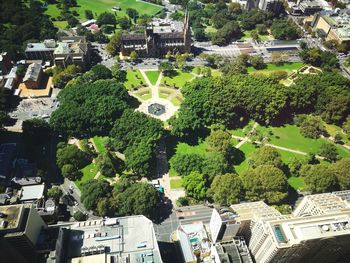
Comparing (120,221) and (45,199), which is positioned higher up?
(120,221)

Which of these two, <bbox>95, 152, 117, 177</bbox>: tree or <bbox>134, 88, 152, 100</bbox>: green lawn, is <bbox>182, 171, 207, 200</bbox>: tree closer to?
<bbox>95, 152, 117, 177</bbox>: tree

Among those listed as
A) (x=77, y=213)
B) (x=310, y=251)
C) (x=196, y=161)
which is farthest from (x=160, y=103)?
(x=310, y=251)

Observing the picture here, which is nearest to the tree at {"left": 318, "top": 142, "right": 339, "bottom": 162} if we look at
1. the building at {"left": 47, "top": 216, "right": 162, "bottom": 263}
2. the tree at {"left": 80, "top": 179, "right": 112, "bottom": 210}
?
the building at {"left": 47, "top": 216, "right": 162, "bottom": 263}

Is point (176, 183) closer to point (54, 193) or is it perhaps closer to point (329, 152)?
point (54, 193)

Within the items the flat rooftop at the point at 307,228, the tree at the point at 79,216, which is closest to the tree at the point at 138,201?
the tree at the point at 79,216

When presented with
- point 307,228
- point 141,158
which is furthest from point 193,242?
point 141,158

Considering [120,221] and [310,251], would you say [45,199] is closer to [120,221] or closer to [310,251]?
[120,221]

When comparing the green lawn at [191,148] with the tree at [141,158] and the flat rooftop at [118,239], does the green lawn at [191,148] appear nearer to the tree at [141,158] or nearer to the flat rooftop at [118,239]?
the tree at [141,158]
